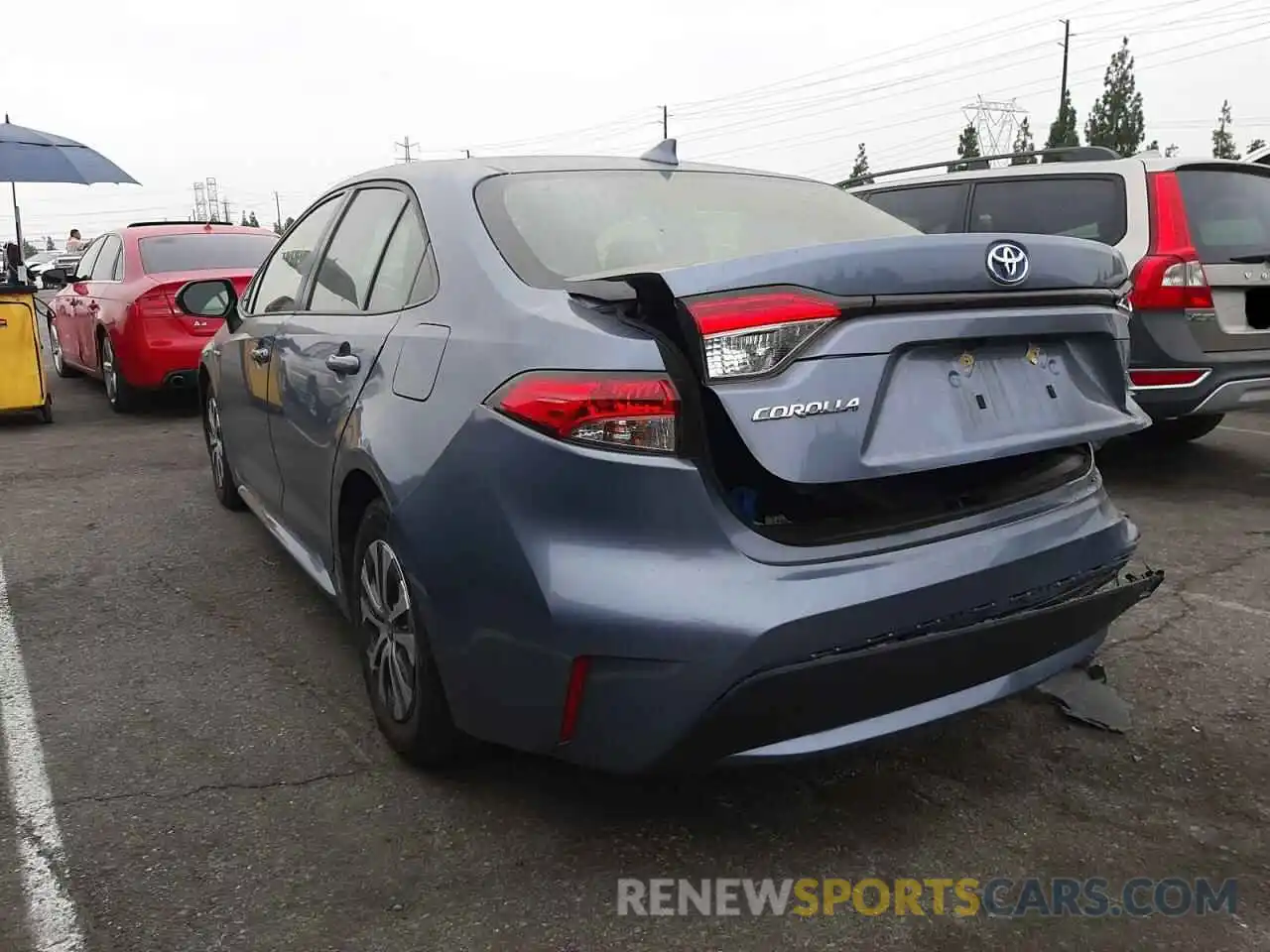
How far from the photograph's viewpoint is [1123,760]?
281 cm

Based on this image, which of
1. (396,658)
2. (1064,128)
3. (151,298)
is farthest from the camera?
(1064,128)

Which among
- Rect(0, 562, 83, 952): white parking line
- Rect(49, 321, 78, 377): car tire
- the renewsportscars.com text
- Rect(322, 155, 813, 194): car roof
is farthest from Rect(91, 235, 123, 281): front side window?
the renewsportscars.com text

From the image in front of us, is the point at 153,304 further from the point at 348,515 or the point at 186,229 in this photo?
the point at 348,515

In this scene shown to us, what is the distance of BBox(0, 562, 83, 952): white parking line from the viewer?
7.25 feet

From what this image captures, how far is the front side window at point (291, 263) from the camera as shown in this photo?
385cm

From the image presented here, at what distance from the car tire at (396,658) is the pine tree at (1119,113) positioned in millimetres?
59670

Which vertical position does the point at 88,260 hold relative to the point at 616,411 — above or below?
above

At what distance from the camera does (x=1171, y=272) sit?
526 cm

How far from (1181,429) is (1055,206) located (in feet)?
5.99

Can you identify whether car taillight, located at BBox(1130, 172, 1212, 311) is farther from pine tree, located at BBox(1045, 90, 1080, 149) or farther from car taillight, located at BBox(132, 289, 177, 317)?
pine tree, located at BBox(1045, 90, 1080, 149)

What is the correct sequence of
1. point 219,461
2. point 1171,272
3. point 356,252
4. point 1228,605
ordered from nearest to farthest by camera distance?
point 356,252 < point 1228,605 < point 1171,272 < point 219,461

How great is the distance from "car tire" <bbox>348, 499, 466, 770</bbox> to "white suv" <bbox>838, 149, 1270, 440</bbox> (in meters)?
3.86

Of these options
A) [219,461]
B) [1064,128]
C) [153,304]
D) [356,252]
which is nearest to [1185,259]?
[356,252]

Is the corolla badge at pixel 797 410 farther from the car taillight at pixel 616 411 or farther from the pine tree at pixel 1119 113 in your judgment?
the pine tree at pixel 1119 113
